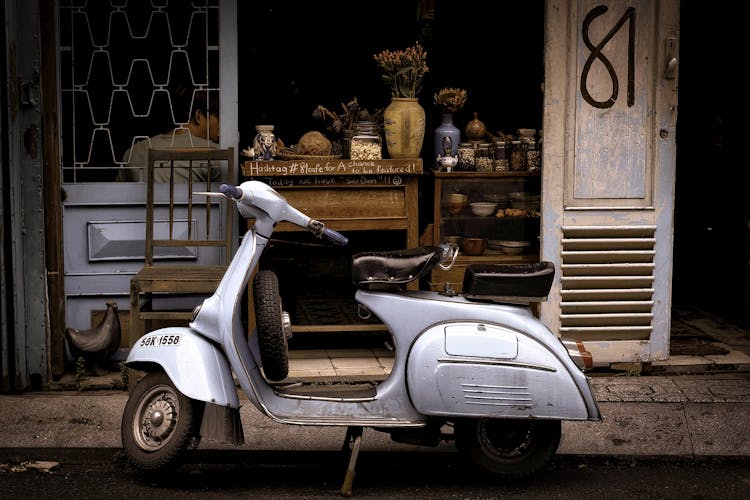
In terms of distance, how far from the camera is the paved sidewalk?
5559mm

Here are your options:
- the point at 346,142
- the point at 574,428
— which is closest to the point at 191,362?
the point at 574,428

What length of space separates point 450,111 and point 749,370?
8.44 feet

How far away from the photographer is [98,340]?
6500 mm

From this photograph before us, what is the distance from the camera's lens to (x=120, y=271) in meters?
6.75

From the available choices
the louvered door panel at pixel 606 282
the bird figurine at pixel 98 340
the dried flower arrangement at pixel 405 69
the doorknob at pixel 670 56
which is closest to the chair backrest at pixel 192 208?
the bird figurine at pixel 98 340

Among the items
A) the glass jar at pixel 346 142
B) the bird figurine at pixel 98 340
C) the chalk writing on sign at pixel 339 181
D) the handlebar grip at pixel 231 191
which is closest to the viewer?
the handlebar grip at pixel 231 191

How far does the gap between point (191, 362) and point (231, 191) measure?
2.55 feet

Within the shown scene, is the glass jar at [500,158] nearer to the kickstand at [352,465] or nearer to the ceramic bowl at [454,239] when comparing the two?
the ceramic bowl at [454,239]

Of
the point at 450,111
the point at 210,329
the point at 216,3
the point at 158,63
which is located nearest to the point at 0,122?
the point at 158,63

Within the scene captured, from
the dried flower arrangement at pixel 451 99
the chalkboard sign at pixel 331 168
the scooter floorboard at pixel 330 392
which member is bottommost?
the scooter floorboard at pixel 330 392

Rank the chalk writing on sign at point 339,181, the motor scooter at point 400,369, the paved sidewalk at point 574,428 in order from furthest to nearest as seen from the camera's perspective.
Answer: the chalk writing on sign at point 339,181, the paved sidewalk at point 574,428, the motor scooter at point 400,369

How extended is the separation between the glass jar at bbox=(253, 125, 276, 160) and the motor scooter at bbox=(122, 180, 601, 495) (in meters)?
1.91

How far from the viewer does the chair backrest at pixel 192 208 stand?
6641 mm

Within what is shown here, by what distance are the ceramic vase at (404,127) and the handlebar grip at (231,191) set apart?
2235mm
